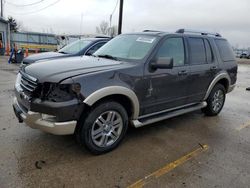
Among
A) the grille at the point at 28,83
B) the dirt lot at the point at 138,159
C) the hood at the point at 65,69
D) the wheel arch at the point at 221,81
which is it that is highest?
the hood at the point at 65,69

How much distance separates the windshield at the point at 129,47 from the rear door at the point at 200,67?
0.98m

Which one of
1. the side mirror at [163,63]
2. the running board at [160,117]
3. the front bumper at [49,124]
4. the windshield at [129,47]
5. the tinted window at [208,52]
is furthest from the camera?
the tinted window at [208,52]

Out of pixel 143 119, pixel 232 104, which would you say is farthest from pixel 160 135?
pixel 232 104

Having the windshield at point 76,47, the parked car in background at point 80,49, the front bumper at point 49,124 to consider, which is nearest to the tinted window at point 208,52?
the front bumper at point 49,124

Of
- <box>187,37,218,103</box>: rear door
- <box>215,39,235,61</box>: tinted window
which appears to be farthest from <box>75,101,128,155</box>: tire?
<box>215,39,235,61</box>: tinted window

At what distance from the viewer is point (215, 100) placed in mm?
5195

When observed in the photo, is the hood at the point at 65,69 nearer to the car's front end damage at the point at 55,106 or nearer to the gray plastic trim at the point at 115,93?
the car's front end damage at the point at 55,106

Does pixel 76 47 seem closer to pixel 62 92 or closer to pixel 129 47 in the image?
pixel 129 47

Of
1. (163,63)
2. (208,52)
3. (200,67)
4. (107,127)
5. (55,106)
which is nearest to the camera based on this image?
(55,106)

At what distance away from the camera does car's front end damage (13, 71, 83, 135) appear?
107 inches

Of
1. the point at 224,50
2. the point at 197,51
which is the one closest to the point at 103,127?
the point at 197,51

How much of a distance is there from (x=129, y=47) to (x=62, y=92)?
1.72m

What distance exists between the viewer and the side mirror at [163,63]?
11.0 feet

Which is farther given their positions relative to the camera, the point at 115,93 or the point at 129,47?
the point at 129,47
